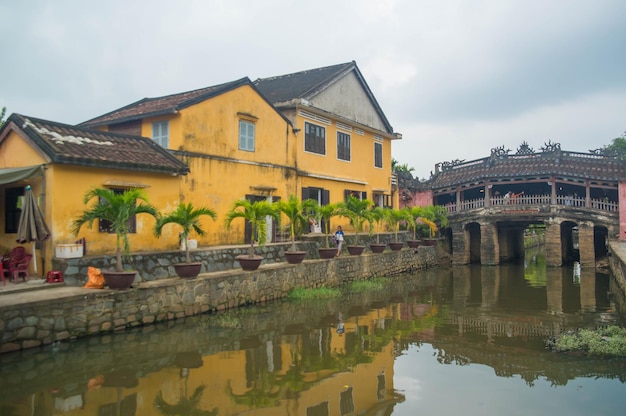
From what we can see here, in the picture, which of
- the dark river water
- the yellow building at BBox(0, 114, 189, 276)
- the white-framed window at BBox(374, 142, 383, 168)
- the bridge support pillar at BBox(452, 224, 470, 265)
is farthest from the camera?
the bridge support pillar at BBox(452, 224, 470, 265)

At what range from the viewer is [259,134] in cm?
1755

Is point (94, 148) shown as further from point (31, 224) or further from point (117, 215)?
point (31, 224)

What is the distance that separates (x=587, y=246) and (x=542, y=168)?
469 centimetres

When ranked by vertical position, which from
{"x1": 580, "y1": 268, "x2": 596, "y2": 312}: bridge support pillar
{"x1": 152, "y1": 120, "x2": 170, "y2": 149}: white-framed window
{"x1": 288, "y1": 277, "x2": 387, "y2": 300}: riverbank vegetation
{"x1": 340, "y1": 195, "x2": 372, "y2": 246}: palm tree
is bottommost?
{"x1": 580, "y1": 268, "x2": 596, "y2": 312}: bridge support pillar

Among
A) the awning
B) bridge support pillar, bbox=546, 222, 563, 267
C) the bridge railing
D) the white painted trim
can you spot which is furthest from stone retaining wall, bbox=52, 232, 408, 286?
bridge support pillar, bbox=546, 222, 563, 267

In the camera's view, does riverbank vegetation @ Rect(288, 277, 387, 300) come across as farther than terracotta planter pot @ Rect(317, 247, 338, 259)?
No

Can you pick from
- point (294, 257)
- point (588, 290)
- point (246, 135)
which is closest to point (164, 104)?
point (246, 135)

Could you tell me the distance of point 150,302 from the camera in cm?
1065

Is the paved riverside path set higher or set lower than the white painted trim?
lower

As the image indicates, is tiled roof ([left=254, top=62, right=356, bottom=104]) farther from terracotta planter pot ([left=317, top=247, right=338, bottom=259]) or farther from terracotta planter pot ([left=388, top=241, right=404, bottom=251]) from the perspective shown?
terracotta planter pot ([left=388, top=241, right=404, bottom=251])

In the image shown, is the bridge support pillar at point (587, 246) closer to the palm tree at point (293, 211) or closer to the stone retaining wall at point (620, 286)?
the stone retaining wall at point (620, 286)

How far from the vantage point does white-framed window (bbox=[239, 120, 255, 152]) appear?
16888 mm

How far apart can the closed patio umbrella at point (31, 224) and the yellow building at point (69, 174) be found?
0.29m

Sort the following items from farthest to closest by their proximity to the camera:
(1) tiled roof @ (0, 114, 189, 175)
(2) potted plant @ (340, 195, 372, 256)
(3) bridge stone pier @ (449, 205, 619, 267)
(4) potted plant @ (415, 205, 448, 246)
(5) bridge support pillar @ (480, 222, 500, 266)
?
1. (5) bridge support pillar @ (480, 222, 500, 266)
2. (4) potted plant @ (415, 205, 448, 246)
3. (3) bridge stone pier @ (449, 205, 619, 267)
4. (2) potted plant @ (340, 195, 372, 256)
5. (1) tiled roof @ (0, 114, 189, 175)
